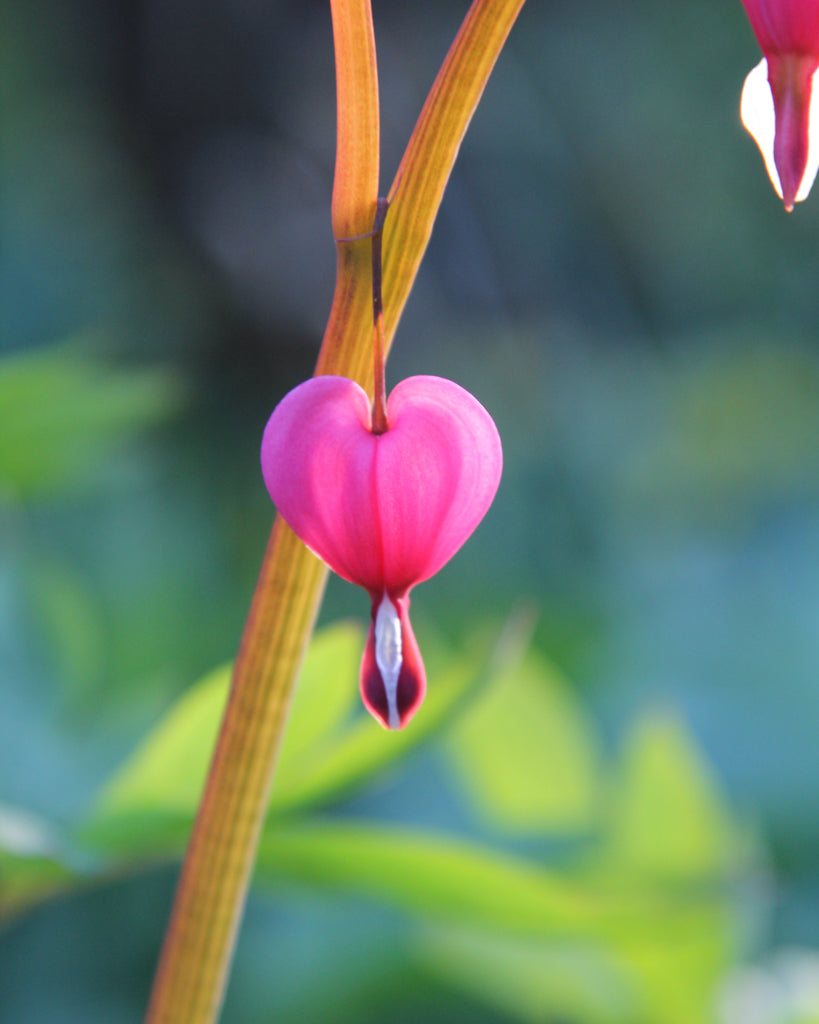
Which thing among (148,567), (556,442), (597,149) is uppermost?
(597,149)

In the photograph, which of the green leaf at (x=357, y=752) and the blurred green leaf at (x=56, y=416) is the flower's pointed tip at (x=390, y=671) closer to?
the green leaf at (x=357, y=752)

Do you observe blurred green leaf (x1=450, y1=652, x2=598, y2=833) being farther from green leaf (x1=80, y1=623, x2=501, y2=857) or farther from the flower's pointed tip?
the flower's pointed tip

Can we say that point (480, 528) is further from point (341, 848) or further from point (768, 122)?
point (768, 122)

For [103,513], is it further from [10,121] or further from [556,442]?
[556,442]

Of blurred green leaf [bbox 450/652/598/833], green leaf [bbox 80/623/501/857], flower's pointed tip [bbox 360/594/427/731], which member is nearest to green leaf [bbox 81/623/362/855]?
green leaf [bbox 80/623/501/857]

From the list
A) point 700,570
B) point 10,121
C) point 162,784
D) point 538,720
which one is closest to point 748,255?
point 700,570

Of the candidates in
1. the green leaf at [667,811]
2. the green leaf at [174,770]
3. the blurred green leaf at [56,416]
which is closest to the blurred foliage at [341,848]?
the green leaf at [174,770]

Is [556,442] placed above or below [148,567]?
above
